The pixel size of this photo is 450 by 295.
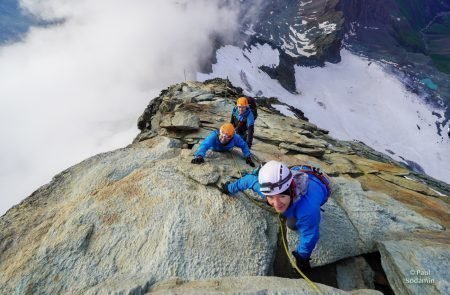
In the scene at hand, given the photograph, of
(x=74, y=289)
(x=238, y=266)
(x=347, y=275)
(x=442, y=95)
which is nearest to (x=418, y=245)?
(x=347, y=275)

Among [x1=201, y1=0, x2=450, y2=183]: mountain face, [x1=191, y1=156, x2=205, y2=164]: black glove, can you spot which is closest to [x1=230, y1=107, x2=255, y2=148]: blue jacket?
[x1=191, y1=156, x2=205, y2=164]: black glove

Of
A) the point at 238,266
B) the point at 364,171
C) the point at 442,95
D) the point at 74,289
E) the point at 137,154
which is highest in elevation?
the point at 137,154

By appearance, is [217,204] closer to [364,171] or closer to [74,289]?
[74,289]

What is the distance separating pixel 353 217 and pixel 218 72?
337ft

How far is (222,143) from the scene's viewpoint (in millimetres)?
10953

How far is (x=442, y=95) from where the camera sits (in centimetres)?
13138

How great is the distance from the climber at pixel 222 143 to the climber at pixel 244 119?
6.23 ft

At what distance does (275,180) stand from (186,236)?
267cm

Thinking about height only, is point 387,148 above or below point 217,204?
below

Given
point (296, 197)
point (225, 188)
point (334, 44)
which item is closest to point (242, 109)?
point (225, 188)

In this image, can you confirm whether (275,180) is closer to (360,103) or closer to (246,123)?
(246,123)

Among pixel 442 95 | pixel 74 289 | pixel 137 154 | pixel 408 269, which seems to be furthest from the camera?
pixel 442 95

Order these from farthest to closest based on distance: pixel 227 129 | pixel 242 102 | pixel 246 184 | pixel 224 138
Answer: pixel 242 102 < pixel 224 138 < pixel 227 129 < pixel 246 184

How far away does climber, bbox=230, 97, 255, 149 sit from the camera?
1308 centimetres
